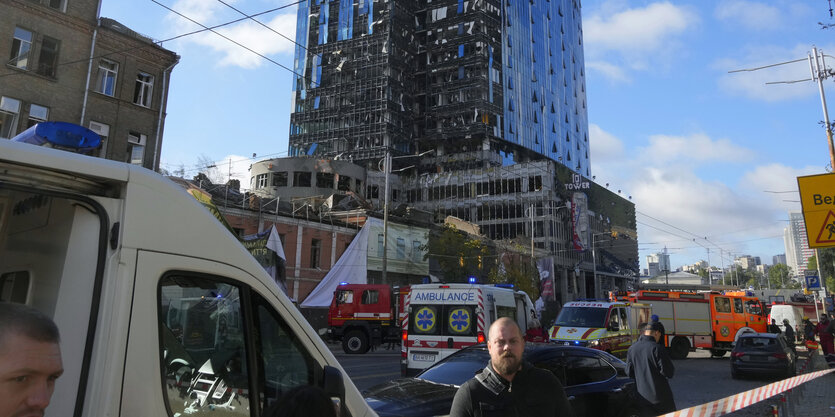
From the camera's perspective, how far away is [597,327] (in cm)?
1769

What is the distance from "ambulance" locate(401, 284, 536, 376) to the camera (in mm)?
13289

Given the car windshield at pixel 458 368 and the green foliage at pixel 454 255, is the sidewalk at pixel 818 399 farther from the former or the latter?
the green foliage at pixel 454 255

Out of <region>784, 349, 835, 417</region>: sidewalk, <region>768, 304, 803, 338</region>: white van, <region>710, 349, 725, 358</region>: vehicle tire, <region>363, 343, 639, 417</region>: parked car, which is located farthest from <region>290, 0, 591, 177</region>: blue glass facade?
<region>363, 343, 639, 417</region>: parked car

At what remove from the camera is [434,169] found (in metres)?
89.1

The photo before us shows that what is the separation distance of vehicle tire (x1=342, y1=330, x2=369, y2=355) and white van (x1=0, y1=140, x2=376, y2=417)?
69.6 ft

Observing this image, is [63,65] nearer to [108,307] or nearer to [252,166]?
[108,307]

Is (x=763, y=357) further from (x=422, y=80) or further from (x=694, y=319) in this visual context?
(x=422, y=80)

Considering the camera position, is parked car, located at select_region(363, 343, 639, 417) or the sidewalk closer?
parked car, located at select_region(363, 343, 639, 417)

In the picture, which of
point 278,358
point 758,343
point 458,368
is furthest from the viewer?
point 758,343

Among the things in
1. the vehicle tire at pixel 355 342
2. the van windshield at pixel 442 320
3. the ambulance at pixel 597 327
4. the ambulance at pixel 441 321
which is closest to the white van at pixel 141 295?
the ambulance at pixel 441 321

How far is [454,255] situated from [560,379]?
120ft

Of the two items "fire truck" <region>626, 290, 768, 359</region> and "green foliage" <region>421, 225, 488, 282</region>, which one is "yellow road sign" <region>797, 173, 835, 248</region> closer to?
"fire truck" <region>626, 290, 768, 359</region>

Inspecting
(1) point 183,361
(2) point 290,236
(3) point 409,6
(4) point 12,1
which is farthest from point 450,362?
(3) point 409,6

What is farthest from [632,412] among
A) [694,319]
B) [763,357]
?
[694,319]
